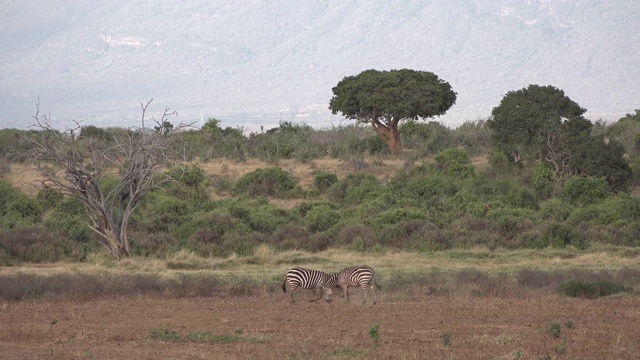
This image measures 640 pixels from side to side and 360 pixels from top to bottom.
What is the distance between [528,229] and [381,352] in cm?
1864

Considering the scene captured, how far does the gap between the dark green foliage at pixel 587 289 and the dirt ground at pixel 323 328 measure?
0.54 metres

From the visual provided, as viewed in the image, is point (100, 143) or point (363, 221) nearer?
point (363, 221)

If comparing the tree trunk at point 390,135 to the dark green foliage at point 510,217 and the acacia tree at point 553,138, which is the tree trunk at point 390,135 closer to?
the acacia tree at point 553,138

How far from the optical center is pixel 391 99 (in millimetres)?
45750

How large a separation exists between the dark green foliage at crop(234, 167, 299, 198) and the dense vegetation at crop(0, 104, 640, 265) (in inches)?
2.1

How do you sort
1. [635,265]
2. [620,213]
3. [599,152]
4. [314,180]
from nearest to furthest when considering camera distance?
[635,265], [620,213], [599,152], [314,180]

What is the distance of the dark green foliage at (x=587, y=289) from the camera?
1886 cm

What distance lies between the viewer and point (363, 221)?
3256 centimetres

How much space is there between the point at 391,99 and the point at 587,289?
90.3 feet

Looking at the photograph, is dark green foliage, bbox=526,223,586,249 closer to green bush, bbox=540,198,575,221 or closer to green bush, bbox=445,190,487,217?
green bush, bbox=540,198,575,221

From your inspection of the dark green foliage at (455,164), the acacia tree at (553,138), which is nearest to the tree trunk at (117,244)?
the dark green foliage at (455,164)

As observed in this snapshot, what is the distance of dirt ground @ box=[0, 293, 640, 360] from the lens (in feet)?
42.9

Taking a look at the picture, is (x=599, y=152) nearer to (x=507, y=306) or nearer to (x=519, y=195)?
(x=519, y=195)

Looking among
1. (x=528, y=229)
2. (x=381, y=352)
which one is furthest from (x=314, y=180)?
(x=381, y=352)
